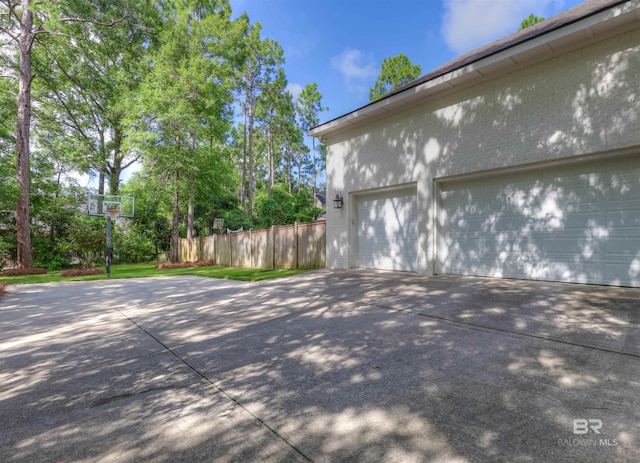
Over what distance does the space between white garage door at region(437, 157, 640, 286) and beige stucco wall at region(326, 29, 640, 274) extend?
0.40 metres

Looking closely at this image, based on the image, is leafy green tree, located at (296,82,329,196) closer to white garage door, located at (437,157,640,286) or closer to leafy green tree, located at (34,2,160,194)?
leafy green tree, located at (34,2,160,194)

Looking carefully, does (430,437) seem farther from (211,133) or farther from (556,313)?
(211,133)

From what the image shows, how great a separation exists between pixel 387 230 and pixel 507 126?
3.48m

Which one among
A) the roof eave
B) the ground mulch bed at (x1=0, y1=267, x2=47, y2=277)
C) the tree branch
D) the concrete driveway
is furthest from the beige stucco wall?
the ground mulch bed at (x1=0, y1=267, x2=47, y2=277)

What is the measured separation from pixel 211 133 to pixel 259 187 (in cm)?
1887

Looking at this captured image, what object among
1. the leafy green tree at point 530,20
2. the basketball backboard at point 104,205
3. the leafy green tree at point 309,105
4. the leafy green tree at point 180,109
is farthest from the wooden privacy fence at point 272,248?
the leafy green tree at point 309,105

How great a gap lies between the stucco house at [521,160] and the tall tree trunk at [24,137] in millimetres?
13353

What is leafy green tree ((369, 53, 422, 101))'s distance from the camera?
19625 millimetres

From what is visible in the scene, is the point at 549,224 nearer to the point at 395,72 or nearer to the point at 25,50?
the point at 395,72

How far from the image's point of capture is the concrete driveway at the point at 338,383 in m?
1.61

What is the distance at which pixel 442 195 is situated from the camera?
691cm

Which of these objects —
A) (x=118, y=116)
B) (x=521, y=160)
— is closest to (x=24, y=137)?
(x=118, y=116)

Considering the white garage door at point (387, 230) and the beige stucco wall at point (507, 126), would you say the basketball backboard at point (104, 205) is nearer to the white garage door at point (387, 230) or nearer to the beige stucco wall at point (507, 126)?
the white garage door at point (387, 230)

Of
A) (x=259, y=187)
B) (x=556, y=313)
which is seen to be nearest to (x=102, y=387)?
(x=556, y=313)
